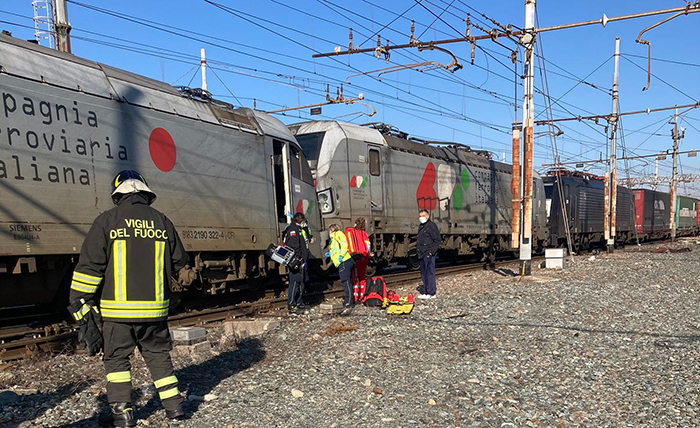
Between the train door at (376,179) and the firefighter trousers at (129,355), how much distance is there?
954cm

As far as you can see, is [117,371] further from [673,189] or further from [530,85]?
[673,189]

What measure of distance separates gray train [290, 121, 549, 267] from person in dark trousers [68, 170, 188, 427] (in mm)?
7943

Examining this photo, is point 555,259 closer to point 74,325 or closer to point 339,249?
point 339,249

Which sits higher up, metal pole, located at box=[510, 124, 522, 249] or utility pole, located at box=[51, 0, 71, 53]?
utility pole, located at box=[51, 0, 71, 53]

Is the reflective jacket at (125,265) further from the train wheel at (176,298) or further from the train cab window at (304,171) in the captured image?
the train cab window at (304,171)

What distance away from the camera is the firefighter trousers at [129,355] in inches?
159

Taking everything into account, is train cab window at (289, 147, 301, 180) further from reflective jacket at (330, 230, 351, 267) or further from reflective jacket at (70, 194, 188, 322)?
reflective jacket at (70, 194, 188, 322)

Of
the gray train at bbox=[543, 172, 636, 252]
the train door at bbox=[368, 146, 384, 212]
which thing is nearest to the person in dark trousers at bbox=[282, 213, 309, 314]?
the train door at bbox=[368, 146, 384, 212]

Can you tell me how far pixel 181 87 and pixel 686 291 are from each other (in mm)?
10314

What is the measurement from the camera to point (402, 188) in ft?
48.3

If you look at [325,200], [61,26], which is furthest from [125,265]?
[325,200]

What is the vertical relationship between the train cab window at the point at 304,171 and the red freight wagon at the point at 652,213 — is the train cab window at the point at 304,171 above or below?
above

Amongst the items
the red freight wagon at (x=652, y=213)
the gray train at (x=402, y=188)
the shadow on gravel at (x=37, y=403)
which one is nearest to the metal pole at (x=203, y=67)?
the gray train at (x=402, y=188)

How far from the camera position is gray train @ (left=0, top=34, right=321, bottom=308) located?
6160 millimetres
